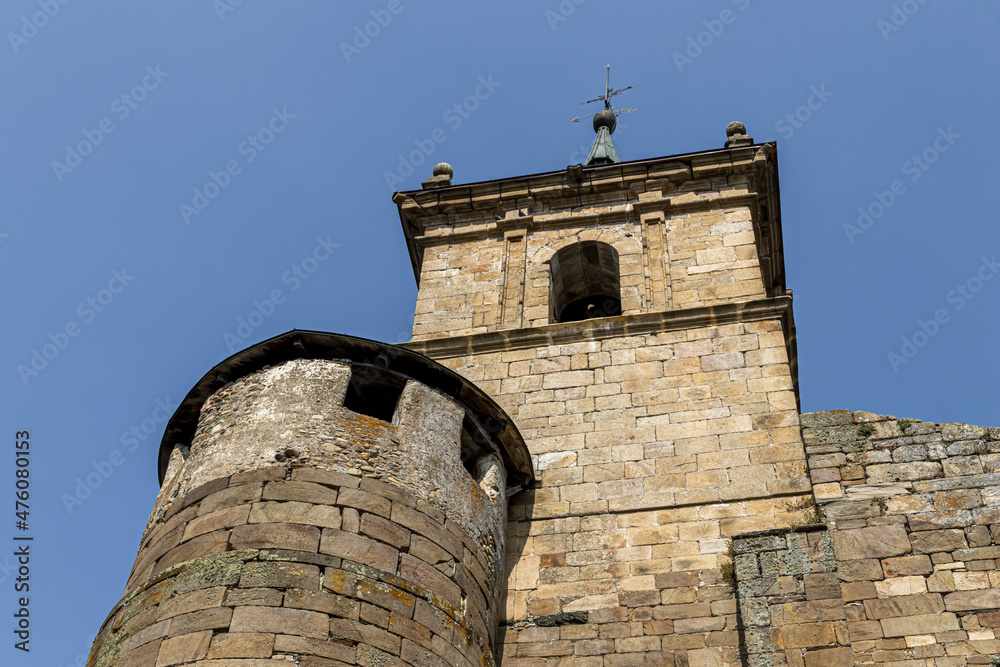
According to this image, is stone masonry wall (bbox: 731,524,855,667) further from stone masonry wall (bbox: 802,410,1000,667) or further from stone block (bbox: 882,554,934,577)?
stone block (bbox: 882,554,934,577)

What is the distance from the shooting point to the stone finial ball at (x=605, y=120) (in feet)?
69.1

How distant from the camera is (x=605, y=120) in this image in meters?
21.1

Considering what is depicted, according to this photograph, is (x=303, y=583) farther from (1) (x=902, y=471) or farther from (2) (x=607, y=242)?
(2) (x=607, y=242)

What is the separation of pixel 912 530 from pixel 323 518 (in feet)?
16.1

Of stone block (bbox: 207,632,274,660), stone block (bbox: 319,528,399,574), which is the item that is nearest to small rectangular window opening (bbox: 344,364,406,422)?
stone block (bbox: 319,528,399,574)

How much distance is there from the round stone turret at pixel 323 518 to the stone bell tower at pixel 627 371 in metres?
0.78

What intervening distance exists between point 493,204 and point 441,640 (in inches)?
313

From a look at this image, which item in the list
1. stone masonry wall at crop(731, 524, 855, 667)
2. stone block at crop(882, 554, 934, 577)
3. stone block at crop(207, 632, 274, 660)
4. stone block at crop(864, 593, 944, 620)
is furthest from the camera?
stone block at crop(882, 554, 934, 577)

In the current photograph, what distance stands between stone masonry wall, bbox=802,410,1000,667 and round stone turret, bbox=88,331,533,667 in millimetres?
2874

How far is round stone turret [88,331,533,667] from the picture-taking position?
22.7 feet

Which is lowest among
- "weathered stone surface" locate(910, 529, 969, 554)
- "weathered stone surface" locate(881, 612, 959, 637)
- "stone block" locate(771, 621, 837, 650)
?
"stone block" locate(771, 621, 837, 650)

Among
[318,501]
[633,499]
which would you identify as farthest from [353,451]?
[633,499]

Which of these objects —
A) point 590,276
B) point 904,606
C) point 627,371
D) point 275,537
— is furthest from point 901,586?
point 590,276

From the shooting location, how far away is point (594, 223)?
13930mm
